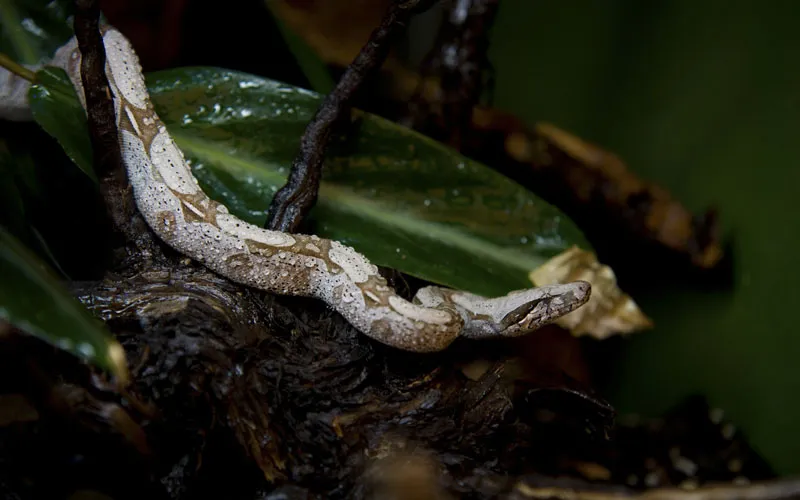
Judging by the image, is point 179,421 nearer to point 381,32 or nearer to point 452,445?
point 452,445

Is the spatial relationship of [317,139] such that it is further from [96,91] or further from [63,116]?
[63,116]

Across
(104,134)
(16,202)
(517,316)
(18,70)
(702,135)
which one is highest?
(702,135)

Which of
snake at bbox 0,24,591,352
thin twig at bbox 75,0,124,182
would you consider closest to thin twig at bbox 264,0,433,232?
snake at bbox 0,24,591,352

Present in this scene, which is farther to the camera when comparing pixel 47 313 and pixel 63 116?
pixel 63 116

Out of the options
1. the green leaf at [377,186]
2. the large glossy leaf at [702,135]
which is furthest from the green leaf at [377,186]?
the large glossy leaf at [702,135]

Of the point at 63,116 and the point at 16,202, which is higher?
the point at 63,116

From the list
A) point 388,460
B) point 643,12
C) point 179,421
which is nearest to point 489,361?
point 388,460

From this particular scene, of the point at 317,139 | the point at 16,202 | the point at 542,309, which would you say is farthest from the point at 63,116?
the point at 542,309

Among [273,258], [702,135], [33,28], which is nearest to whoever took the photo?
[273,258]
